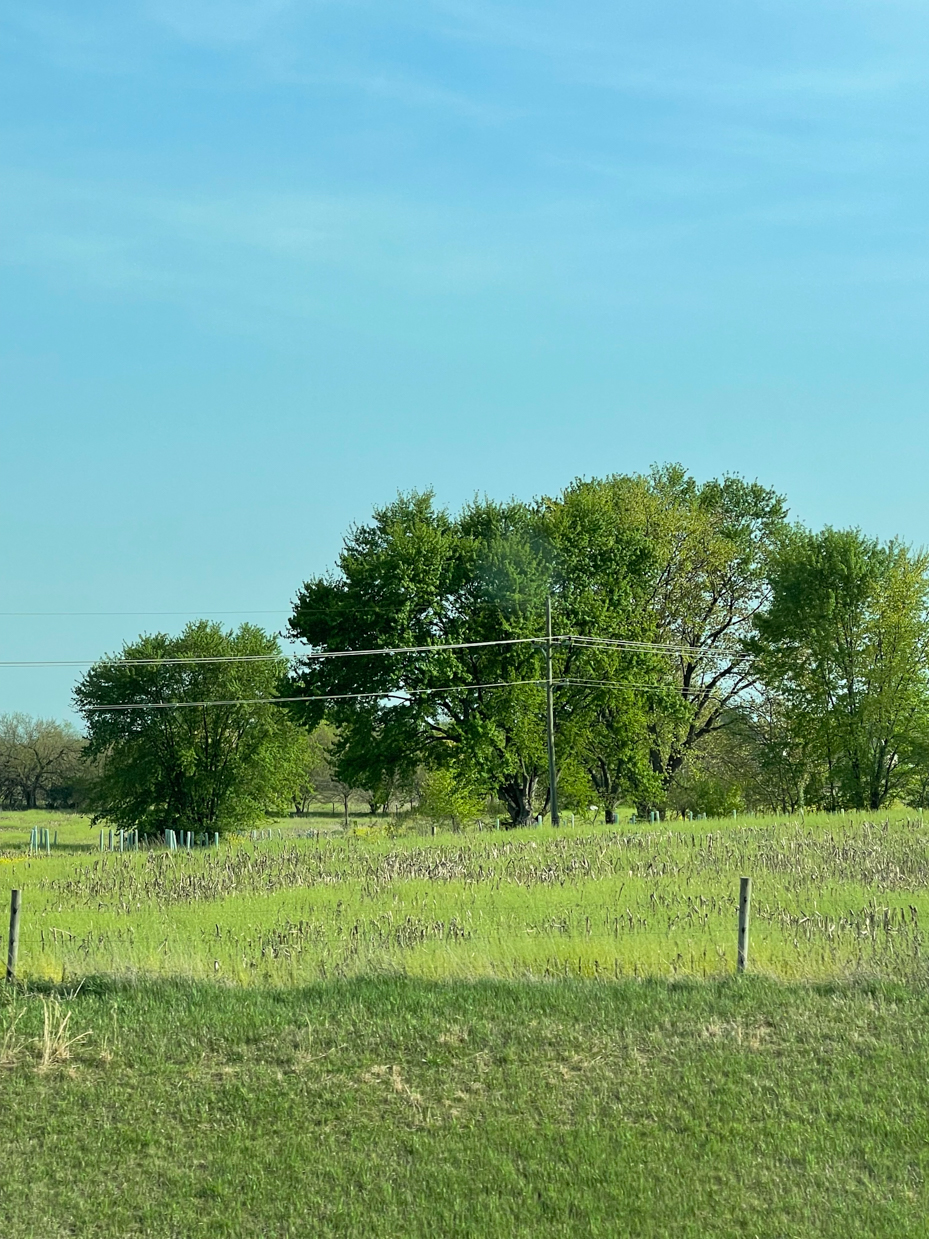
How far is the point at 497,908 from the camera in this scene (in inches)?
839

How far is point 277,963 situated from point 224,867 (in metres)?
16.2

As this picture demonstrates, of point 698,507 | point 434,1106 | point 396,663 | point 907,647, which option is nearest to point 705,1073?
point 434,1106

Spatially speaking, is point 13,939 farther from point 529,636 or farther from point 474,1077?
point 529,636

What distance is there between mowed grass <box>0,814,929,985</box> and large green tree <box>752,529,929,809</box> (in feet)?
53.6

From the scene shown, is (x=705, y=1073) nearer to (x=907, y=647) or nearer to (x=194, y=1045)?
(x=194, y=1045)

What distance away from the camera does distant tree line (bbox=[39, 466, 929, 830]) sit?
5156cm

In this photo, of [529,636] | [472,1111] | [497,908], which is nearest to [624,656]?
[529,636]

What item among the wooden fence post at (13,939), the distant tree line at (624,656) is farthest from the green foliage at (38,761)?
the wooden fence post at (13,939)

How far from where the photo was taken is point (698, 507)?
207 feet

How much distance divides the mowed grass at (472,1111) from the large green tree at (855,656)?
4254 cm

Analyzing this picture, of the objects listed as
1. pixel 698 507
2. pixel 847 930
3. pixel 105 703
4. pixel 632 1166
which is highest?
pixel 698 507

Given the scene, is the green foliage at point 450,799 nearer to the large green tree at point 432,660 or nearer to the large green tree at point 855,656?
the large green tree at point 432,660

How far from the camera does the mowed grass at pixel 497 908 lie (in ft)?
50.5

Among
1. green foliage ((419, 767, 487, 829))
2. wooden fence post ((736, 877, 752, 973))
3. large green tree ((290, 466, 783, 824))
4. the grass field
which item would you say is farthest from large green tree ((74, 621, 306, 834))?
wooden fence post ((736, 877, 752, 973))
